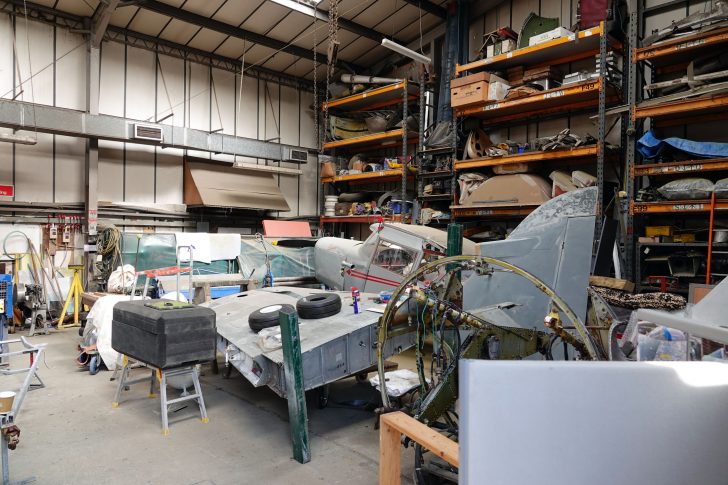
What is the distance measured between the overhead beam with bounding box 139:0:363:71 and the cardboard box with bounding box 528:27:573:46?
5.02 metres

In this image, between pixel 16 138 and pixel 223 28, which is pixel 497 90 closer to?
pixel 223 28

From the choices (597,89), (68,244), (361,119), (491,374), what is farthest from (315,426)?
(361,119)

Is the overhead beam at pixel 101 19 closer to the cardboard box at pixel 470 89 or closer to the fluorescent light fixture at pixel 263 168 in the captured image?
the fluorescent light fixture at pixel 263 168

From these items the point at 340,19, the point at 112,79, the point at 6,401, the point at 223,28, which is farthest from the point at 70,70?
the point at 6,401

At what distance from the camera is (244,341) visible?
11.6 feet

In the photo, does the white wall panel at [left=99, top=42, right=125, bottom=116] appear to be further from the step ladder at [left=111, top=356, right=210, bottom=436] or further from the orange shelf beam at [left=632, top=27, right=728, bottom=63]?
the orange shelf beam at [left=632, top=27, right=728, bottom=63]

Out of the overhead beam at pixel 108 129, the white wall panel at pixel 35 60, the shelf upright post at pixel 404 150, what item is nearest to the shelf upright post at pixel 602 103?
the shelf upright post at pixel 404 150

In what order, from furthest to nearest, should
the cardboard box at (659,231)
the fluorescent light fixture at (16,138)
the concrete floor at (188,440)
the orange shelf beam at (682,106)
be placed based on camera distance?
the fluorescent light fixture at (16,138), the cardboard box at (659,231), the orange shelf beam at (682,106), the concrete floor at (188,440)

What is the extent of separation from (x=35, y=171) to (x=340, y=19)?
6.07 metres

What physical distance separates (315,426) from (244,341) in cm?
85

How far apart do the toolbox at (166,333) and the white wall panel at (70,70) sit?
246 inches

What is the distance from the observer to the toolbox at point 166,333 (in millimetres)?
3250

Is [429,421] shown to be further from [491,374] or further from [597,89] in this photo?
[597,89]

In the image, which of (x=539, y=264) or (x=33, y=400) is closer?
(x=539, y=264)
